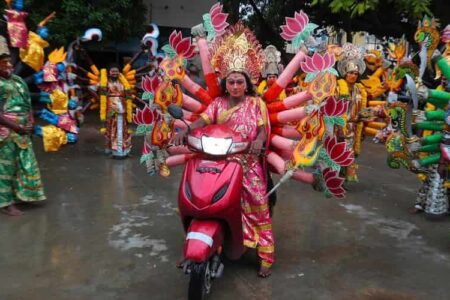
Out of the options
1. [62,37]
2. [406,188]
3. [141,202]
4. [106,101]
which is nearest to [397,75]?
[406,188]

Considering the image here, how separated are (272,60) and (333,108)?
286 cm

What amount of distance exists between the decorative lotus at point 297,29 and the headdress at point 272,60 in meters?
2.09

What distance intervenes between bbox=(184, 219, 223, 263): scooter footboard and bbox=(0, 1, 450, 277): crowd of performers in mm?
565

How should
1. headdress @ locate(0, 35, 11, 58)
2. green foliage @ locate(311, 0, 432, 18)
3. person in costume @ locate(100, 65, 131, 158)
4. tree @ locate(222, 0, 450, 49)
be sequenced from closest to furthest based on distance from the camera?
headdress @ locate(0, 35, 11, 58) → person in costume @ locate(100, 65, 131, 158) → green foliage @ locate(311, 0, 432, 18) → tree @ locate(222, 0, 450, 49)

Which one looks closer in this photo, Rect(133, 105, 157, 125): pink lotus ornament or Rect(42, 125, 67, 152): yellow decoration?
Rect(133, 105, 157, 125): pink lotus ornament

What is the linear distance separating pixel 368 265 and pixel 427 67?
2.03 metres

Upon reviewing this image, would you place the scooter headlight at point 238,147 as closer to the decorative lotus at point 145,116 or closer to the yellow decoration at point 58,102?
the decorative lotus at point 145,116

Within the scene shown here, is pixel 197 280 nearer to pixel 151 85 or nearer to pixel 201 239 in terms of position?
pixel 201 239

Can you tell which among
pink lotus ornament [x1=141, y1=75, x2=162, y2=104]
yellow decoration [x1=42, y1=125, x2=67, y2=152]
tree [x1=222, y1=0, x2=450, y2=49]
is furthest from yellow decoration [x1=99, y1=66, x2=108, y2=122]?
pink lotus ornament [x1=141, y1=75, x2=162, y2=104]

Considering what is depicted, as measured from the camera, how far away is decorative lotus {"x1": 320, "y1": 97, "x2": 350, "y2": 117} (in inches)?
132

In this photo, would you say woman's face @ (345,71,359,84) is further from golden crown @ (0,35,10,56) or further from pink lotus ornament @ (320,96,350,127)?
golden crown @ (0,35,10,56)

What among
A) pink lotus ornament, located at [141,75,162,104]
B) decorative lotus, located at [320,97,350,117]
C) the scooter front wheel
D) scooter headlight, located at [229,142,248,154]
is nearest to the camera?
the scooter front wheel

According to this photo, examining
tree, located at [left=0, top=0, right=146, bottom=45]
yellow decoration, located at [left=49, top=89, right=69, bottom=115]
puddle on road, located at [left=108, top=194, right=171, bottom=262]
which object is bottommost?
puddle on road, located at [left=108, top=194, right=171, bottom=262]

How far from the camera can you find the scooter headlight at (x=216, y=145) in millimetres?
3057
